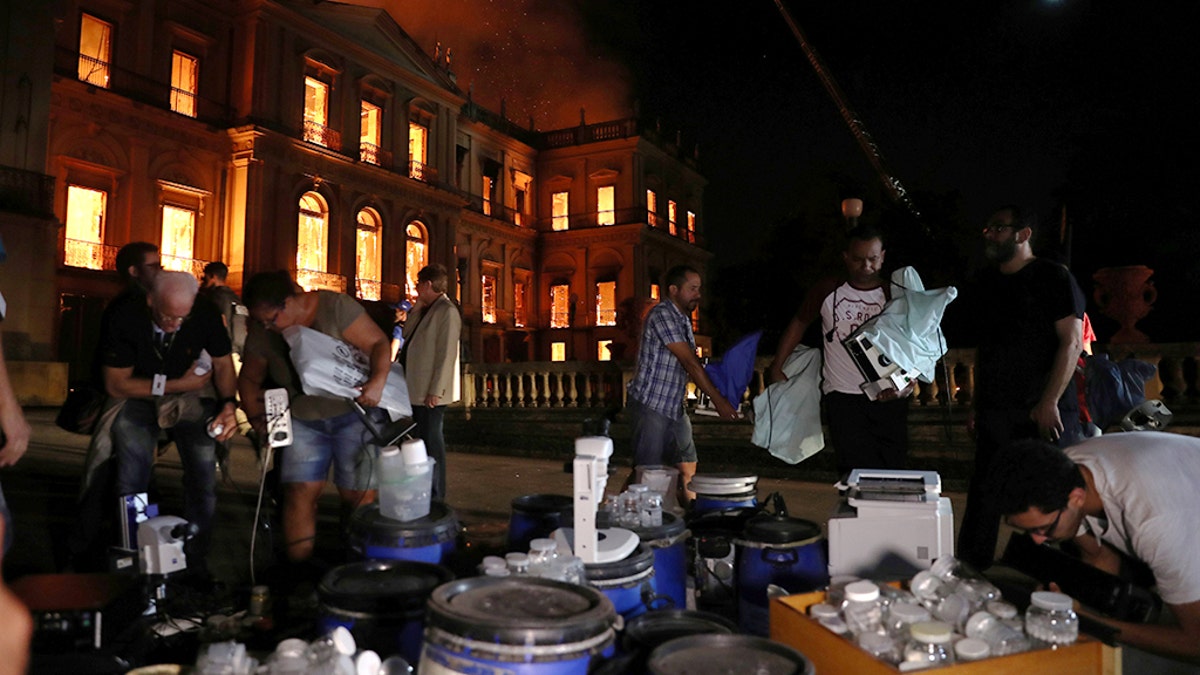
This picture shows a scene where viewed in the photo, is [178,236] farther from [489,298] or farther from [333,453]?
[333,453]

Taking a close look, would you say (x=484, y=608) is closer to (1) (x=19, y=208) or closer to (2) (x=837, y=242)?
(1) (x=19, y=208)

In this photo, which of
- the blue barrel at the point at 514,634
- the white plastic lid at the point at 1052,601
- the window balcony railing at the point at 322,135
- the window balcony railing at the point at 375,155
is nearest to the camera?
the blue barrel at the point at 514,634

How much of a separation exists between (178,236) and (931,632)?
76.8 feet

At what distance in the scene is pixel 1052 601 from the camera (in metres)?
2.07

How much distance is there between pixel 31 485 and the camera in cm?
624

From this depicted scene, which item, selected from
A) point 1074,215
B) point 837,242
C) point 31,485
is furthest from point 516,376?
point 1074,215

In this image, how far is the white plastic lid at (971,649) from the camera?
1.88 metres

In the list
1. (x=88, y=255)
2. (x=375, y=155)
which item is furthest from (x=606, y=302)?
(x=88, y=255)

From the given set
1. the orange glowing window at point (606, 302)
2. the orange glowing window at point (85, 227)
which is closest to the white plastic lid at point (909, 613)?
the orange glowing window at point (85, 227)

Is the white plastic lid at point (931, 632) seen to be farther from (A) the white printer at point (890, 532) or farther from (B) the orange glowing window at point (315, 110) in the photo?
(B) the orange glowing window at point (315, 110)

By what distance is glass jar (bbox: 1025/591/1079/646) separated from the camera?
198cm

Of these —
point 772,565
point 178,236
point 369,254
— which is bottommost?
point 772,565

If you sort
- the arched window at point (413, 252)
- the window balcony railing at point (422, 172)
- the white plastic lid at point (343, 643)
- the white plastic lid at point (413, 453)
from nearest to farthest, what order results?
the white plastic lid at point (343, 643), the white plastic lid at point (413, 453), the arched window at point (413, 252), the window balcony railing at point (422, 172)

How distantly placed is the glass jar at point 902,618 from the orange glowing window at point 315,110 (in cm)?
2469
